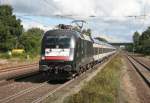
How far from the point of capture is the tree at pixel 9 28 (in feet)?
278

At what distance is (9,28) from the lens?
8912cm

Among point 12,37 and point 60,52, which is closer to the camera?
point 60,52

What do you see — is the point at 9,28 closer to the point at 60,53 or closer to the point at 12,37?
the point at 12,37

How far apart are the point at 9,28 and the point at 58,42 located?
2611 inches

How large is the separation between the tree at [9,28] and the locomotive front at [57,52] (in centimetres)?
5933

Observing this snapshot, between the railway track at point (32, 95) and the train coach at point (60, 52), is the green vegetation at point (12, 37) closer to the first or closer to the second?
the train coach at point (60, 52)

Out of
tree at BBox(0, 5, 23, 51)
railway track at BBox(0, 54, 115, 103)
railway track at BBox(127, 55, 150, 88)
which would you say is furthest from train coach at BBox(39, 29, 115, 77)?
tree at BBox(0, 5, 23, 51)

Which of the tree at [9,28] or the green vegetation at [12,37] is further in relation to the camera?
the tree at [9,28]

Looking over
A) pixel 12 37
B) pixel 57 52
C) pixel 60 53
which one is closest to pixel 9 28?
pixel 12 37

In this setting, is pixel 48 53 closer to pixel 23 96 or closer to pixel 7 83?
pixel 7 83

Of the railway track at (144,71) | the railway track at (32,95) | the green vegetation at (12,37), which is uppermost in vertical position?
the green vegetation at (12,37)

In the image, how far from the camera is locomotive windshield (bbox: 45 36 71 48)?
79.5 ft

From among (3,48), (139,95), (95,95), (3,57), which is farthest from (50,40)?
(3,48)

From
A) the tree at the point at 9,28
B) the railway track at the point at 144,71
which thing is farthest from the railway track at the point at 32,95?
the tree at the point at 9,28
